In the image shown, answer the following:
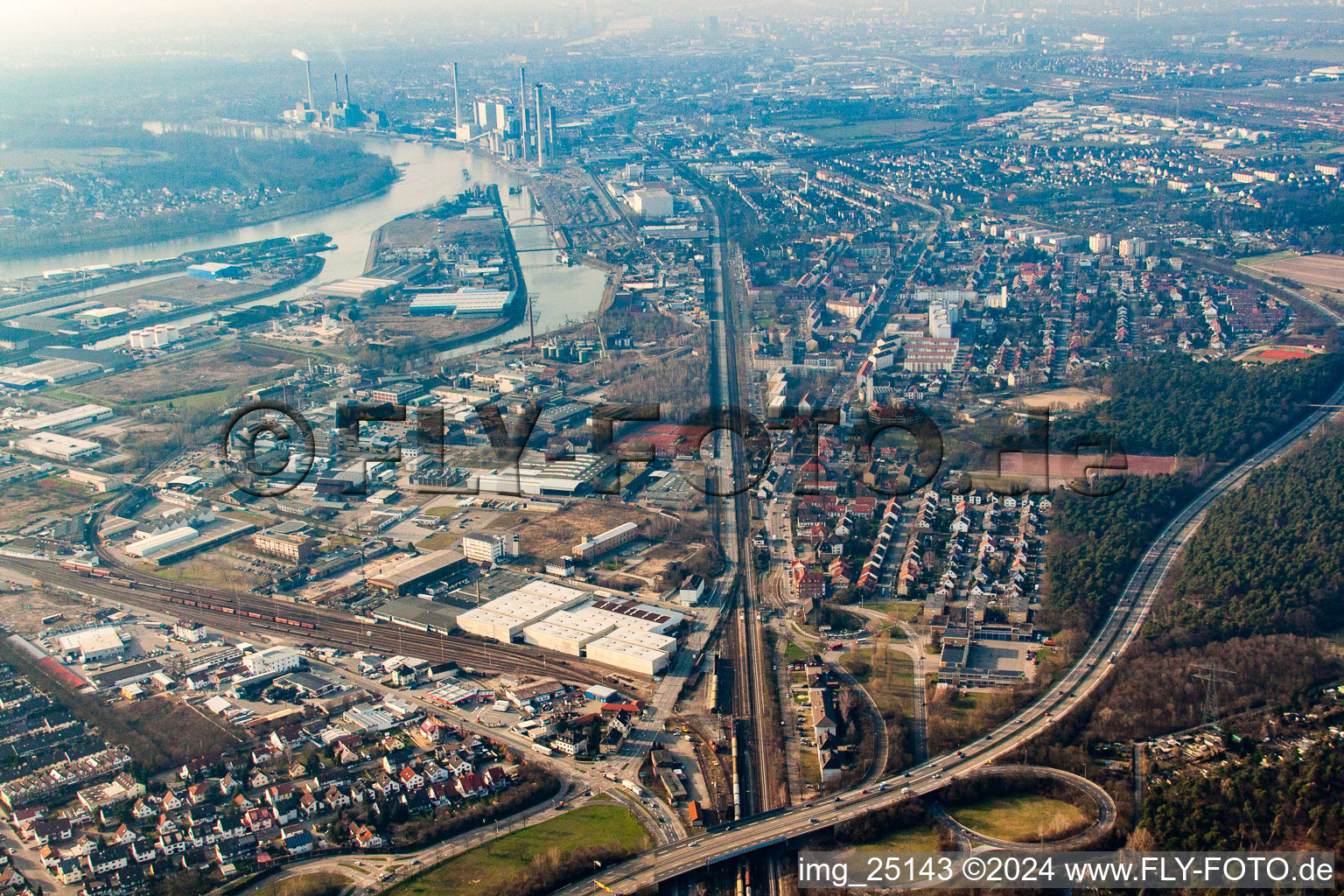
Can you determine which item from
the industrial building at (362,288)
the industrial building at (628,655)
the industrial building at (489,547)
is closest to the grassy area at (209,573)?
the industrial building at (489,547)

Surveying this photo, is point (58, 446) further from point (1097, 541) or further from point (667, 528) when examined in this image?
point (1097, 541)

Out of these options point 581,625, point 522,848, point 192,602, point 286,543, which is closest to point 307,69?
point 286,543

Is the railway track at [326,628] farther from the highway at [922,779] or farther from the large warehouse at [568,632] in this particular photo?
the highway at [922,779]

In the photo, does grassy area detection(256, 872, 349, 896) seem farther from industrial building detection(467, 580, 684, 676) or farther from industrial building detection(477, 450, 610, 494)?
industrial building detection(477, 450, 610, 494)

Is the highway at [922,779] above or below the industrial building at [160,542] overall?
below

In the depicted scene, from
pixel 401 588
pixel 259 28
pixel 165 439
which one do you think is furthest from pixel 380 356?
pixel 259 28

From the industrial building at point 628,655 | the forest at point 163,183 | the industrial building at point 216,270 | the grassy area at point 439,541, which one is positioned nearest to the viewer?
the industrial building at point 628,655
